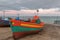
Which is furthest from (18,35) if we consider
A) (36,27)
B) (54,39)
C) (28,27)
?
(54,39)

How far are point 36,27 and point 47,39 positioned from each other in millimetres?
2284

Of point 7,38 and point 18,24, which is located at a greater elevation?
point 18,24

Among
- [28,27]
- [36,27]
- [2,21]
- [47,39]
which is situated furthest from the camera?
[2,21]

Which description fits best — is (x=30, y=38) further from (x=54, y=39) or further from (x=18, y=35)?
(x=54, y=39)

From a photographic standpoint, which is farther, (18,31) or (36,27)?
(36,27)

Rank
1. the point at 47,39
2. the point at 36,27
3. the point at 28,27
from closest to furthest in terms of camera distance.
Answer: the point at 47,39 → the point at 28,27 → the point at 36,27

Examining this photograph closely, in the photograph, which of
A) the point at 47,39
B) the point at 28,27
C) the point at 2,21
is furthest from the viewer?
the point at 2,21

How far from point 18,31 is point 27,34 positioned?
54.8 inches

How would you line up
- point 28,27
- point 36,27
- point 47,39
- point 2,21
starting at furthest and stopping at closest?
point 2,21, point 36,27, point 28,27, point 47,39

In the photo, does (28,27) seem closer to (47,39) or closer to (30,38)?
(30,38)

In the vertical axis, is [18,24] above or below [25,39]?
above

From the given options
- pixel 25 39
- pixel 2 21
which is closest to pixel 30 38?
pixel 25 39

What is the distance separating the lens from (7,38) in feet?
44.0

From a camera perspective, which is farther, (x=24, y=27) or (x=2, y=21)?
(x=2, y=21)
